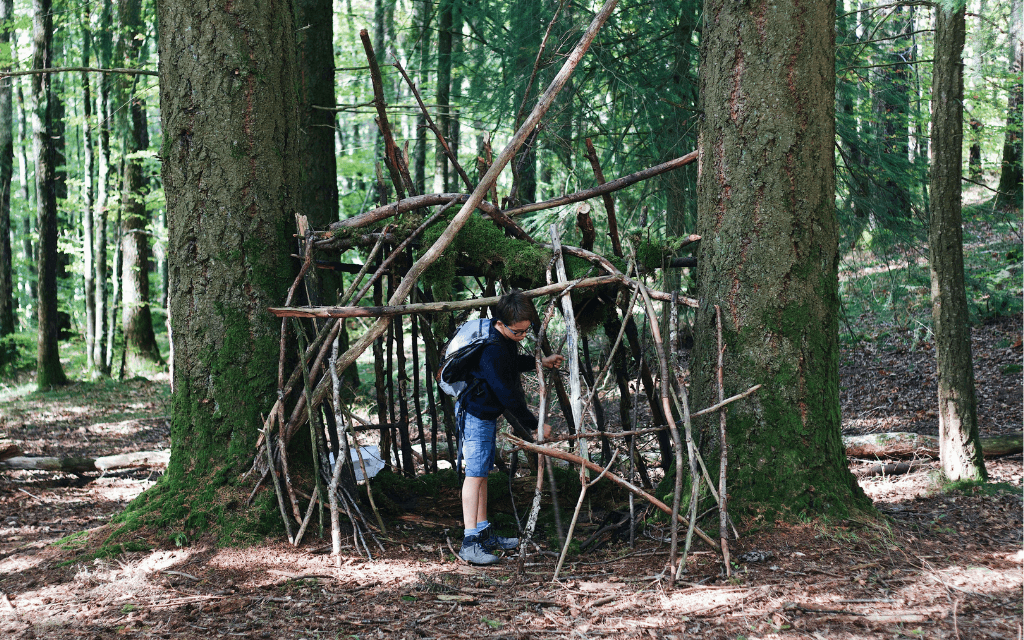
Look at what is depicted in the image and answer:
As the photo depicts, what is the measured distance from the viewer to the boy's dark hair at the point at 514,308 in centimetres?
406

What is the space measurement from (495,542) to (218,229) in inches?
105

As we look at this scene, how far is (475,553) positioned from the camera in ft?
13.3

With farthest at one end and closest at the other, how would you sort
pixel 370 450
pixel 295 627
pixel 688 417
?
pixel 370 450
pixel 688 417
pixel 295 627

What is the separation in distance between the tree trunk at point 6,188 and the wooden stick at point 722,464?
13153mm

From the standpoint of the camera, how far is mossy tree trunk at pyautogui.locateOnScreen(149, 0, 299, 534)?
4.34m

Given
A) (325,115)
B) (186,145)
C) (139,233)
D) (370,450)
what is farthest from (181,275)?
(139,233)

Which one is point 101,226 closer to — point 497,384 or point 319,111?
point 319,111

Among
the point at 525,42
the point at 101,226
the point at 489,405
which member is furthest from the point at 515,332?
the point at 101,226

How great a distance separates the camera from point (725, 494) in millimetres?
3688

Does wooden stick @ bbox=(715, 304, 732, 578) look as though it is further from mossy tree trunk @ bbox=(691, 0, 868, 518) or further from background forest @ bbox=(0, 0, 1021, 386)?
background forest @ bbox=(0, 0, 1021, 386)

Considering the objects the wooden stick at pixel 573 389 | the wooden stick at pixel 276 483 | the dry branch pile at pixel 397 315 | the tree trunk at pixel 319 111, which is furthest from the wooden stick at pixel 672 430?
the tree trunk at pixel 319 111

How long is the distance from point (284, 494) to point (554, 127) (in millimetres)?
4627

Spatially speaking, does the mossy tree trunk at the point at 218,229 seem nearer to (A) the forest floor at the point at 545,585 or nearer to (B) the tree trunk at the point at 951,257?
(A) the forest floor at the point at 545,585

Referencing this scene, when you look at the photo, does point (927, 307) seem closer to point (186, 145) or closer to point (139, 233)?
point (186, 145)
